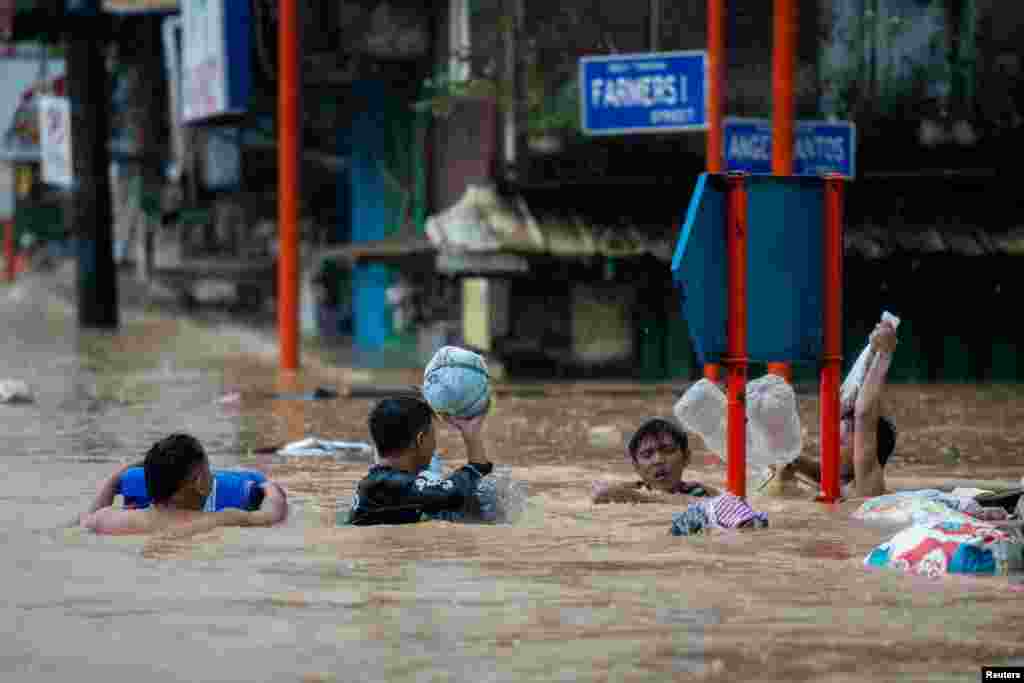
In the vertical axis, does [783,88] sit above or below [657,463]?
above

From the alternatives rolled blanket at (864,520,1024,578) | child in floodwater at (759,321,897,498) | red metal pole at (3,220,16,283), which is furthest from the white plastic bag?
red metal pole at (3,220,16,283)

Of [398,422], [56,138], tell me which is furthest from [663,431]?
[56,138]

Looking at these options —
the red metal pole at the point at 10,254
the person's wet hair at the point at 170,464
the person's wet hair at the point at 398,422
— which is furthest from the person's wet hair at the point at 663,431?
the red metal pole at the point at 10,254

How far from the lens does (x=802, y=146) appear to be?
16641 millimetres

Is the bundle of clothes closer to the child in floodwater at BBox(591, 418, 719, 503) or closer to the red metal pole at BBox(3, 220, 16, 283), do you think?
the child in floodwater at BBox(591, 418, 719, 503)

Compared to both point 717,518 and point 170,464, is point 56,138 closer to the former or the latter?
point 170,464

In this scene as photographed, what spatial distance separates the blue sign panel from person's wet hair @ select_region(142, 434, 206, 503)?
8.29m

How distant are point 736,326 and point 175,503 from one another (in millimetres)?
2726

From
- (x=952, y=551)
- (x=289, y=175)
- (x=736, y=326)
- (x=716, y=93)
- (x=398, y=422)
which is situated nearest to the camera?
(x=952, y=551)

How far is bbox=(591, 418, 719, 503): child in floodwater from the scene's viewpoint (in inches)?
397

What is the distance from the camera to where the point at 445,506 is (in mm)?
9219

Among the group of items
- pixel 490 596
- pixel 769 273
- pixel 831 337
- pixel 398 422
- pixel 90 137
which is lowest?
pixel 490 596

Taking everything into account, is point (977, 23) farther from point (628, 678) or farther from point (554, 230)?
point (628, 678)

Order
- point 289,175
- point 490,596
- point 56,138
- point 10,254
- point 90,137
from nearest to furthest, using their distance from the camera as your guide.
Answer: point 490,596 < point 289,175 < point 90,137 < point 56,138 < point 10,254
